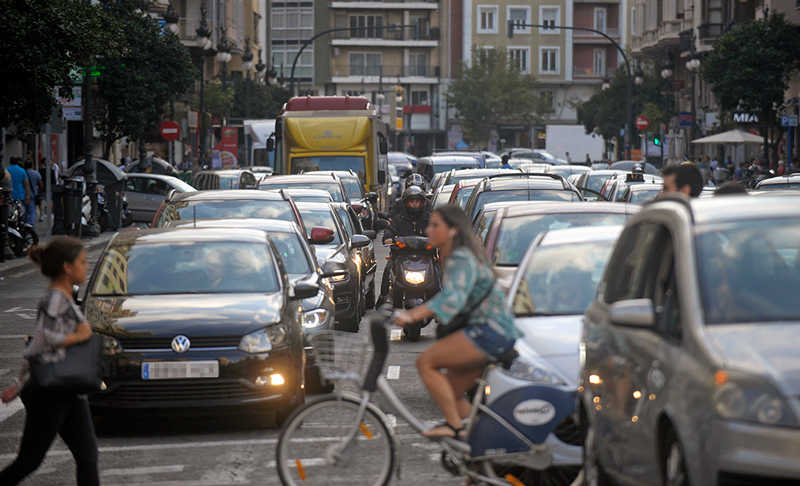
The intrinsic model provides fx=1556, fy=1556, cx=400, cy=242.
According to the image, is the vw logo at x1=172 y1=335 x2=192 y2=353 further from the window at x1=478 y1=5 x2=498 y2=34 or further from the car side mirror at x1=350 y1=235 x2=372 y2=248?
the window at x1=478 y1=5 x2=498 y2=34

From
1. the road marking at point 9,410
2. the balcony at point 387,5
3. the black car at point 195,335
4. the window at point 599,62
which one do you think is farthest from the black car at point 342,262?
the window at point 599,62

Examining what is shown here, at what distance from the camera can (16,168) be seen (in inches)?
1331

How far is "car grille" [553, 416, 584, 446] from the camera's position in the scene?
833cm

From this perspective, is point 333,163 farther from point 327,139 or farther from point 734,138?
point 734,138

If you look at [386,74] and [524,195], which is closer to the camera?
[524,195]

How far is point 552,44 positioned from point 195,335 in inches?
4370

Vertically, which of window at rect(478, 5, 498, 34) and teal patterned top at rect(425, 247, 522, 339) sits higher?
window at rect(478, 5, 498, 34)

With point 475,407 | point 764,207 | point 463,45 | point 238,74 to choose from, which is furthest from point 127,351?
point 463,45

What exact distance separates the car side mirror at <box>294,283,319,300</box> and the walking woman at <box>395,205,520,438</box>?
356 centimetres

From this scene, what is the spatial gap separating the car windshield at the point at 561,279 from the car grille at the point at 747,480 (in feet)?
14.1

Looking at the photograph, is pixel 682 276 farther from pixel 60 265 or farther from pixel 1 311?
pixel 1 311

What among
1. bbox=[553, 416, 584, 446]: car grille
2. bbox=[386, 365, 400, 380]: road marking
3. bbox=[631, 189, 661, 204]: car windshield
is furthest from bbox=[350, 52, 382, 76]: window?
bbox=[553, 416, 584, 446]: car grille

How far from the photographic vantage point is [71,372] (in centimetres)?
761

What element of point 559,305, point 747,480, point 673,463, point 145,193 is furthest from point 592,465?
point 145,193
